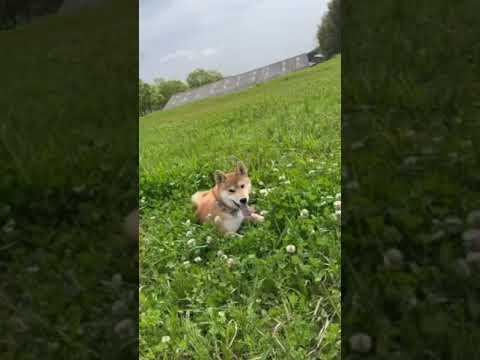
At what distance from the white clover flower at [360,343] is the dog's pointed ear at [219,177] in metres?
0.55

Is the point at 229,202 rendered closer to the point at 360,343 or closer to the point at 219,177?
the point at 219,177

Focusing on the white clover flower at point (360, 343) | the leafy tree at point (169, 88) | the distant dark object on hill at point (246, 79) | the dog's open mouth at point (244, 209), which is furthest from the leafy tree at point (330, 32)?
the white clover flower at point (360, 343)

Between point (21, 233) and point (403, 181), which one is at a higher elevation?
point (403, 181)

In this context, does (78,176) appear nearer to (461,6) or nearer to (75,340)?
(75,340)

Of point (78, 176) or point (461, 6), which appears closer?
point (78, 176)

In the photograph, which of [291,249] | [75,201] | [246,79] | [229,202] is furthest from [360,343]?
[75,201]

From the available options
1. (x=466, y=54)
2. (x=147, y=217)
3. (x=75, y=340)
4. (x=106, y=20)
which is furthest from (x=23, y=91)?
(x=466, y=54)

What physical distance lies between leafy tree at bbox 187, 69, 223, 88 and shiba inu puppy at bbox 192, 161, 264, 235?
0.29 m

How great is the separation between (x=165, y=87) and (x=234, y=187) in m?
0.36

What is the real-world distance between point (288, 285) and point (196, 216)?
0.36m

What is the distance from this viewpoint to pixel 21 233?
151 cm

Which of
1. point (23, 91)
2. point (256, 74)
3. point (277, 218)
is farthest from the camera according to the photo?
point (23, 91)

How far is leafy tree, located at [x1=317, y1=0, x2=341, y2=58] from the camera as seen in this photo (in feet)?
4.57

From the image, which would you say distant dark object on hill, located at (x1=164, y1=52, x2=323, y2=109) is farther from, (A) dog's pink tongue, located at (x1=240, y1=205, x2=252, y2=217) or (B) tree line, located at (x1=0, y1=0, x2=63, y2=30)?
(B) tree line, located at (x1=0, y1=0, x2=63, y2=30)
